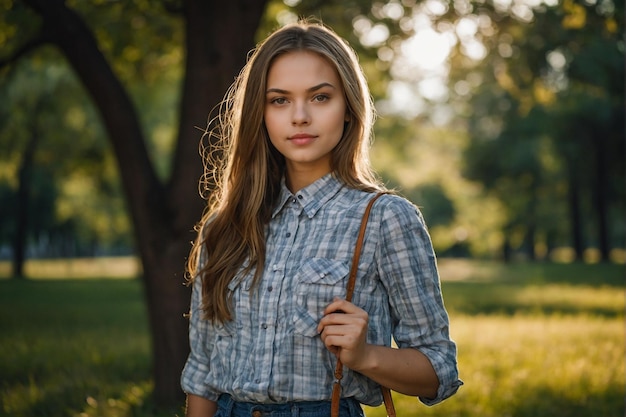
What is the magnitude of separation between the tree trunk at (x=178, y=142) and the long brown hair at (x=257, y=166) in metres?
3.34

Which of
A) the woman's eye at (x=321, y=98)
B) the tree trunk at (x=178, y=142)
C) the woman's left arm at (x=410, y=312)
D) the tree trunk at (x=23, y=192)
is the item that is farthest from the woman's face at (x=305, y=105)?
the tree trunk at (x=23, y=192)

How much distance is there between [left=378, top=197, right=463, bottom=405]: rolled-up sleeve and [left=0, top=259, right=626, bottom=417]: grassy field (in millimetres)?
3919

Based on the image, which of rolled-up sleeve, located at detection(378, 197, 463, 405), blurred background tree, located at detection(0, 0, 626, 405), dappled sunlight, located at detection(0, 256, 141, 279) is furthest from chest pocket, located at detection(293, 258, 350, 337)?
dappled sunlight, located at detection(0, 256, 141, 279)

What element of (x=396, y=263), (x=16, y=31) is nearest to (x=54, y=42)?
(x=16, y=31)

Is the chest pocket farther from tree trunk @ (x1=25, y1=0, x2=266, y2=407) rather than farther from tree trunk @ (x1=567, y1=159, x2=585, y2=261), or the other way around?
tree trunk @ (x1=567, y1=159, x2=585, y2=261)

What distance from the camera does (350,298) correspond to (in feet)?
8.07

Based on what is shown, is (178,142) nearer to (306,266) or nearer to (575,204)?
(306,266)

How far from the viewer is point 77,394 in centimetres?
680

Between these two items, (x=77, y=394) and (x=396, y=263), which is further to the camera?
(x=77, y=394)

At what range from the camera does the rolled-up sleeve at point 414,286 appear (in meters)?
2.49

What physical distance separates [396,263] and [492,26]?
7.54 m

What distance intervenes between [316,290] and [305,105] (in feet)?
2.11

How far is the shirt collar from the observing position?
271 centimetres

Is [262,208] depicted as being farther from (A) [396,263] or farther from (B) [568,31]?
(B) [568,31]
